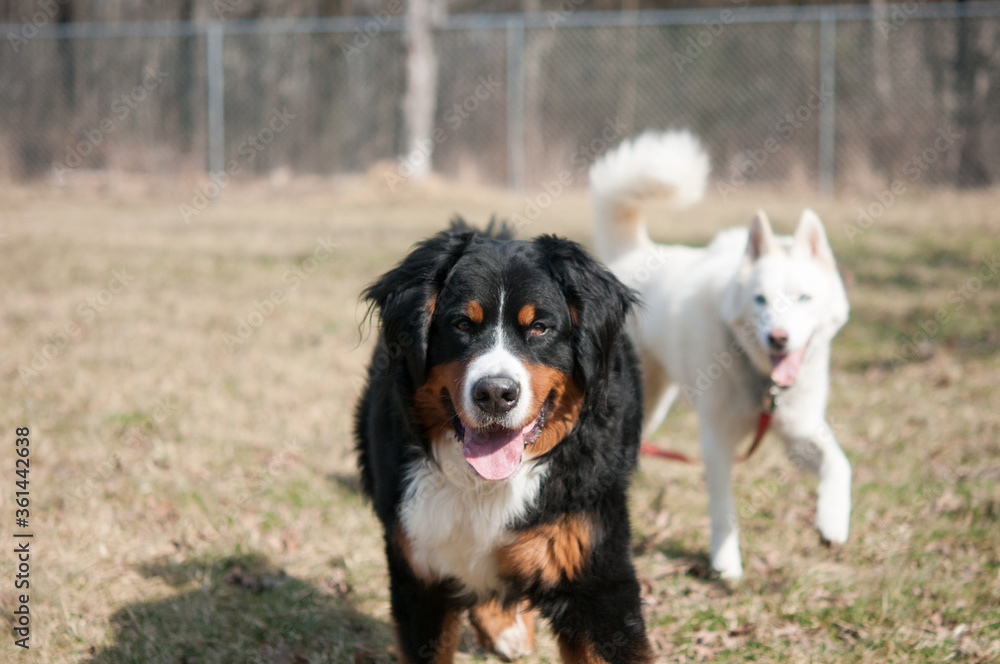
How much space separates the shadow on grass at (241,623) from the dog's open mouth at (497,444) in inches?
45.2

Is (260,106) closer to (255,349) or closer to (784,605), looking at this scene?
(255,349)

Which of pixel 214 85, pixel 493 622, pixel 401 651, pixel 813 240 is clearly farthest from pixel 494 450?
pixel 214 85

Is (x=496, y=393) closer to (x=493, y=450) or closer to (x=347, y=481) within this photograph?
(x=493, y=450)

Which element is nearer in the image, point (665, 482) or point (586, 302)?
point (586, 302)

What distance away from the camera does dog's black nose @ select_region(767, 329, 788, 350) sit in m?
3.51

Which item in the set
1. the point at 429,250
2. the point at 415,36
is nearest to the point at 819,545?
the point at 429,250

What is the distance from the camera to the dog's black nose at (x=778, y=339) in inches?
138

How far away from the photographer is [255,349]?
6918 mm

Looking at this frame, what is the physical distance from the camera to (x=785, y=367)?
3615 millimetres

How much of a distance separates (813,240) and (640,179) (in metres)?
0.96

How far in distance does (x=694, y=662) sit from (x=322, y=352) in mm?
4464

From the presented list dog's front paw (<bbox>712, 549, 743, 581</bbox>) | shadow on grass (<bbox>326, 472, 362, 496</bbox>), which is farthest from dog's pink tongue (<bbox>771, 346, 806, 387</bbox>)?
shadow on grass (<bbox>326, 472, 362, 496</bbox>)

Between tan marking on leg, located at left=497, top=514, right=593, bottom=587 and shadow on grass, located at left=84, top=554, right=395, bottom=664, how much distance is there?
0.98 meters

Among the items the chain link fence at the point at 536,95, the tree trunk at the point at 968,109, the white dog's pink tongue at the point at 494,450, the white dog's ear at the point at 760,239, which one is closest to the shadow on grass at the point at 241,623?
the white dog's pink tongue at the point at 494,450
